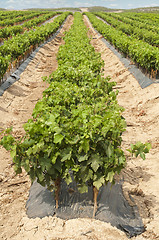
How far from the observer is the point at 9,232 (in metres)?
3.77

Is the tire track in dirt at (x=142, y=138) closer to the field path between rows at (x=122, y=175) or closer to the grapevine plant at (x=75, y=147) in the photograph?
the field path between rows at (x=122, y=175)

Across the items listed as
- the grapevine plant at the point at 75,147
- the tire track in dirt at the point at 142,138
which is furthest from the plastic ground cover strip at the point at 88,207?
the grapevine plant at the point at 75,147

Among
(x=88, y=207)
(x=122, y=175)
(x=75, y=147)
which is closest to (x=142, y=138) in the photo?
(x=122, y=175)

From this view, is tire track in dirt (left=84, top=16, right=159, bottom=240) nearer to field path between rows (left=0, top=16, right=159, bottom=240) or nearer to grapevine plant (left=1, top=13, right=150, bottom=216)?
field path between rows (left=0, top=16, right=159, bottom=240)

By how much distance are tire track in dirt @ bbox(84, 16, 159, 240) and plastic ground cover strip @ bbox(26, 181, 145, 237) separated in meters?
0.23

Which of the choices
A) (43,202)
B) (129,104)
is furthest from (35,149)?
(129,104)

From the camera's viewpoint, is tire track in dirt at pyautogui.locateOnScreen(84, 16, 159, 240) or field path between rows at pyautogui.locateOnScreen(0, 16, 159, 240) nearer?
field path between rows at pyautogui.locateOnScreen(0, 16, 159, 240)

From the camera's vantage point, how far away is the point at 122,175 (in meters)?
5.28

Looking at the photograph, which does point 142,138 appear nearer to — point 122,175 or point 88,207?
point 122,175

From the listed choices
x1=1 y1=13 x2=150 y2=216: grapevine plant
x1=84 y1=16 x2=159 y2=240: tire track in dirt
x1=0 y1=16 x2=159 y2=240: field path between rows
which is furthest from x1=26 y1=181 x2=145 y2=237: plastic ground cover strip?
x1=1 y1=13 x2=150 y2=216: grapevine plant

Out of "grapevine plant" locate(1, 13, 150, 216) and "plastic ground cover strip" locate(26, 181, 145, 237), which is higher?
"grapevine plant" locate(1, 13, 150, 216)

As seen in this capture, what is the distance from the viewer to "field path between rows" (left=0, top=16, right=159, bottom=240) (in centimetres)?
364

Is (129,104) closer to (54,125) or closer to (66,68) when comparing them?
(66,68)

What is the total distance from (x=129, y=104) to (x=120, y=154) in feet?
23.0
